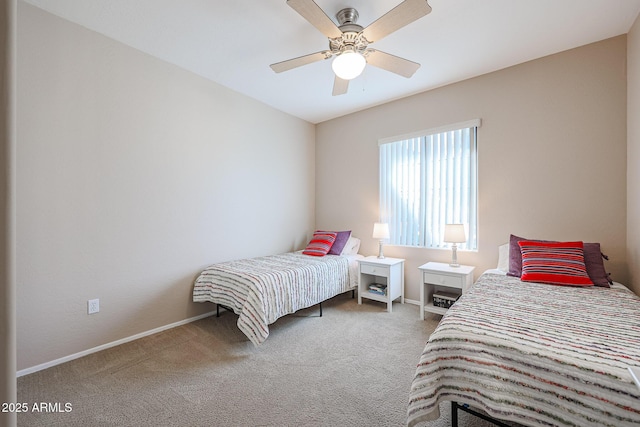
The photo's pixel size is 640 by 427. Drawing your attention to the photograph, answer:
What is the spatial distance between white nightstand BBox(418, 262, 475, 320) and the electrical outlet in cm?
305

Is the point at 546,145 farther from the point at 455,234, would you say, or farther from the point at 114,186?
the point at 114,186

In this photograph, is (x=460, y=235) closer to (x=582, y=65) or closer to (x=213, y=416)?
(x=582, y=65)

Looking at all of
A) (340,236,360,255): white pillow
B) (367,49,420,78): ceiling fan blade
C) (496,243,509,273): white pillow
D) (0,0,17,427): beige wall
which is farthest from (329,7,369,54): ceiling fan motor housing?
(340,236,360,255): white pillow

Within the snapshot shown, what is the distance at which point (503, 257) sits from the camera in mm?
2723

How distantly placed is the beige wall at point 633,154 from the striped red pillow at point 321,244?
9.24ft

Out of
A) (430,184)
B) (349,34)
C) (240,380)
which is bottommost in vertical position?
(240,380)

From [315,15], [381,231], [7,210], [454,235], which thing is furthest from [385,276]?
[7,210]

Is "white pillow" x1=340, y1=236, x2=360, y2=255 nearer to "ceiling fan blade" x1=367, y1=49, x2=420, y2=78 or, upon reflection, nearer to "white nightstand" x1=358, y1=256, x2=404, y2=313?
"white nightstand" x1=358, y1=256, x2=404, y2=313

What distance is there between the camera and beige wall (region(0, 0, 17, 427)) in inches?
24.8

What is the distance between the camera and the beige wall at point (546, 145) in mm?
2352

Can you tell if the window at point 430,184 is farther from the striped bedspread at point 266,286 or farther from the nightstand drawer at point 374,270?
the striped bedspread at point 266,286

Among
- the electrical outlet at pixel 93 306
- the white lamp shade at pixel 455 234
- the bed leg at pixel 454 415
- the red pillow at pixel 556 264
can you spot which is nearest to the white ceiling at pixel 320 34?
the white lamp shade at pixel 455 234

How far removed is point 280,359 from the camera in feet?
7.19

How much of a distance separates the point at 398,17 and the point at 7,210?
2.05m
